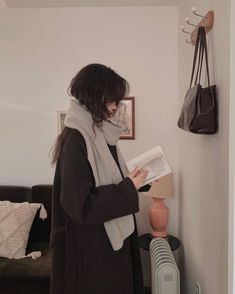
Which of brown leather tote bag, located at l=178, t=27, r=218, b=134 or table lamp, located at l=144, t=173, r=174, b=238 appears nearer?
brown leather tote bag, located at l=178, t=27, r=218, b=134

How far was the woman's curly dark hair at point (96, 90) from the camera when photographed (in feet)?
4.11

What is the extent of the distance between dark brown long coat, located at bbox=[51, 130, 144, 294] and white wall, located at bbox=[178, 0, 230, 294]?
36 cm

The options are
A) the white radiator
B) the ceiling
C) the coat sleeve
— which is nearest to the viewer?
the coat sleeve

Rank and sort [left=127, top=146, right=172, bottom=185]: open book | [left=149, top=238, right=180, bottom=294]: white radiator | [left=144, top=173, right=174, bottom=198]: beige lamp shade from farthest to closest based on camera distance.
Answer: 1. [left=144, top=173, right=174, bottom=198]: beige lamp shade
2. [left=149, top=238, right=180, bottom=294]: white radiator
3. [left=127, top=146, right=172, bottom=185]: open book

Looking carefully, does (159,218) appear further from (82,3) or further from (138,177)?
(82,3)

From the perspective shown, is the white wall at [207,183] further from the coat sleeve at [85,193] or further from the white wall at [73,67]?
the coat sleeve at [85,193]

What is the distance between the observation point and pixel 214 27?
4.68 feet

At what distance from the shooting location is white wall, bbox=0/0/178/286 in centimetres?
244

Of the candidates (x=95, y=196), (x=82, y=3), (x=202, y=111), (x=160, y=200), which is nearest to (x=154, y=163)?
(x=202, y=111)

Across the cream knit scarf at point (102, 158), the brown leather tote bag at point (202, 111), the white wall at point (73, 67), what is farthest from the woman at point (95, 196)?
the white wall at point (73, 67)

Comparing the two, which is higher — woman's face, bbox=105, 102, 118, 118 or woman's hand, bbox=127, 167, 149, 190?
woman's face, bbox=105, 102, 118, 118

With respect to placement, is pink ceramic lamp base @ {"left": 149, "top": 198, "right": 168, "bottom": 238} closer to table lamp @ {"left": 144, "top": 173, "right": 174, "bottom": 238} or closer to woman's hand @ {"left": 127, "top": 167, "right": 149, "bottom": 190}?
table lamp @ {"left": 144, "top": 173, "right": 174, "bottom": 238}

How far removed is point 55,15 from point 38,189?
133cm

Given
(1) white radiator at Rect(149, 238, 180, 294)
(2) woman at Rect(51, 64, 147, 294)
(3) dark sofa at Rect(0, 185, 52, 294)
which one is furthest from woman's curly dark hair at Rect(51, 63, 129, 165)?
(3) dark sofa at Rect(0, 185, 52, 294)
